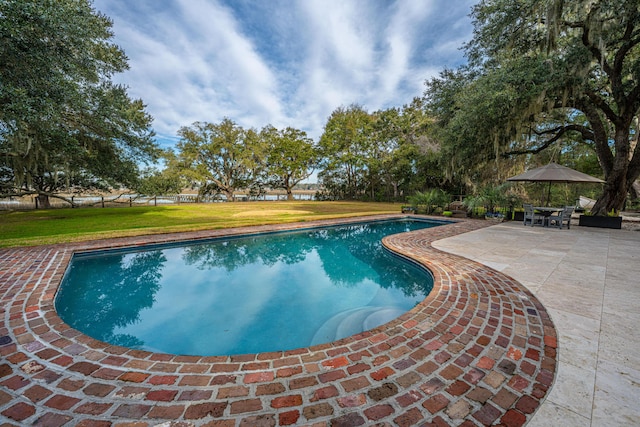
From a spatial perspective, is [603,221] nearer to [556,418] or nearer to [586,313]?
[586,313]

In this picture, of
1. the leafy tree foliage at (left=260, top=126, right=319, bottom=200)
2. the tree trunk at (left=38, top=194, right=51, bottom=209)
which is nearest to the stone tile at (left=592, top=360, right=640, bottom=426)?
the tree trunk at (left=38, top=194, right=51, bottom=209)

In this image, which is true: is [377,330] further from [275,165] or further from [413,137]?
[275,165]

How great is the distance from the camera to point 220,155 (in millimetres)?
24891

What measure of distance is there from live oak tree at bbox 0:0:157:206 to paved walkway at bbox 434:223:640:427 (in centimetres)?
895

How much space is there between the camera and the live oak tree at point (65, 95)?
4840mm

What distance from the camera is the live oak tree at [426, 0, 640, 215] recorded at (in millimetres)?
6637

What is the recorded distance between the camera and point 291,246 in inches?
288

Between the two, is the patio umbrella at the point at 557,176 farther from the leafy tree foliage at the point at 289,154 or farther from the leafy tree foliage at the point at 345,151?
the leafy tree foliage at the point at 289,154

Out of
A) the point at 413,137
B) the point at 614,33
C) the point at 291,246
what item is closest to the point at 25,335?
the point at 291,246

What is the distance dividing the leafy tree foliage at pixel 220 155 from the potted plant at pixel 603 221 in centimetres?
2383

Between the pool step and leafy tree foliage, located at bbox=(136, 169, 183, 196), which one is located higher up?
leafy tree foliage, located at bbox=(136, 169, 183, 196)

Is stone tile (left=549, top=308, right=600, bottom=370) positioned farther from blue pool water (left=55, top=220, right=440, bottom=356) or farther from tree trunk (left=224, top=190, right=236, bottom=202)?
tree trunk (left=224, top=190, right=236, bottom=202)

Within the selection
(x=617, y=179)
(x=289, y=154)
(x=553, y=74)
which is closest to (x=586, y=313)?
(x=553, y=74)

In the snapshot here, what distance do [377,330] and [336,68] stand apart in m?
14.7
